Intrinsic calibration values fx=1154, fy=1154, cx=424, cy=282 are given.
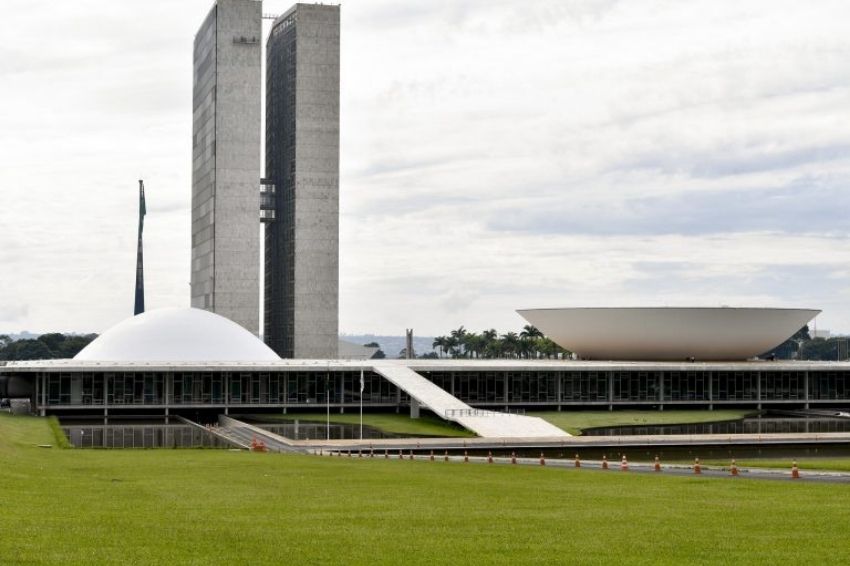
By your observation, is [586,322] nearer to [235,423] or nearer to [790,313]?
[790,313]

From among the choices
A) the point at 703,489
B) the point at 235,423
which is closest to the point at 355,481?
the point at 703,489

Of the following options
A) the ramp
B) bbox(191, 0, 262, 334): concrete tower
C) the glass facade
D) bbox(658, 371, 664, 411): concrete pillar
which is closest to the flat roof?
the glass facade

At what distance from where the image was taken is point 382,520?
23.0 metres

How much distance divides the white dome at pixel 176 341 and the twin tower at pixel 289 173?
48.3m

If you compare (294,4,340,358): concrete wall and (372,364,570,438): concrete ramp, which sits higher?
(294,4,340,358): concrete wall

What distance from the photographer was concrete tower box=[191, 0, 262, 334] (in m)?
152

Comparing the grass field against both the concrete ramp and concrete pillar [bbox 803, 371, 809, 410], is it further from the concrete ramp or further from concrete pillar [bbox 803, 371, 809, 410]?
concrete pillar [bbox 803, 371, 809, 410]

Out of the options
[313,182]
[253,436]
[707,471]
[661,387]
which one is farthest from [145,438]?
[313,182]

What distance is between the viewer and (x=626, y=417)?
8381 centimetres

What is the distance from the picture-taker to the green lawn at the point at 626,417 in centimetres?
7719

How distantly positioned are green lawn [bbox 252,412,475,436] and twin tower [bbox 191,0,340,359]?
63.5 metres

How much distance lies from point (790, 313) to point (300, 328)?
69.0 meters

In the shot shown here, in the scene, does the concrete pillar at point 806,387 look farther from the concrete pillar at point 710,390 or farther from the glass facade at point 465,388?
the concrete pillar at point 710,390

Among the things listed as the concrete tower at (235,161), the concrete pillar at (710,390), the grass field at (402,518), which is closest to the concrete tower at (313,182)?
the concrete tower at (235,161)
